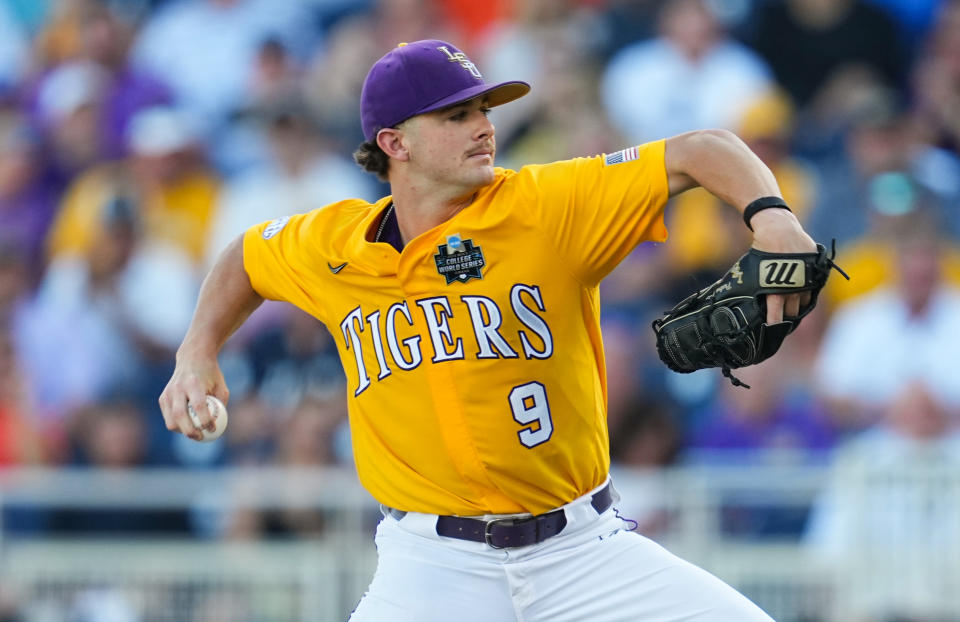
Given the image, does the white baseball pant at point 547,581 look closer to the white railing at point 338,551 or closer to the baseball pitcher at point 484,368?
the baseball pitcher at point 484,368

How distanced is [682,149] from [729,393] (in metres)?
4.93

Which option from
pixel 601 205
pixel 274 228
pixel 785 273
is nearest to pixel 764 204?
pixel 785 273

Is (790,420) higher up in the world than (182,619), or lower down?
higher up

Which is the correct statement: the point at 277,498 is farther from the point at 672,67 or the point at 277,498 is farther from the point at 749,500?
the point at 672,67

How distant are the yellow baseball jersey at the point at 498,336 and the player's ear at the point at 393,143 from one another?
0.28 m

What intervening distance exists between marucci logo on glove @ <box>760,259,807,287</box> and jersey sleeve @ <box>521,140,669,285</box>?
572 millimetres

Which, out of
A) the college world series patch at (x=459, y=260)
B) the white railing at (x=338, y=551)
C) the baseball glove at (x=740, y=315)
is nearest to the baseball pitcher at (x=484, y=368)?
the college world series patch at (x=459, y=260)

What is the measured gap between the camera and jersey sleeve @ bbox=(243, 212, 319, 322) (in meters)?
5.05

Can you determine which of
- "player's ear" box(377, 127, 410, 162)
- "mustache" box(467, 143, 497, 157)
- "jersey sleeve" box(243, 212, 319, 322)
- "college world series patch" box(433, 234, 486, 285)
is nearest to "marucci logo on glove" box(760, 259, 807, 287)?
"college world series patch" box(433, 234, 486, 285)

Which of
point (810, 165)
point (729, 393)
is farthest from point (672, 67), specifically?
point (729, 393)

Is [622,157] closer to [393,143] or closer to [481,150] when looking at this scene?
[481,150]

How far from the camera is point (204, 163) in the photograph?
39.1ft

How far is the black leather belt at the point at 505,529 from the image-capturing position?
15.5 feet

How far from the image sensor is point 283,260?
5.11m
